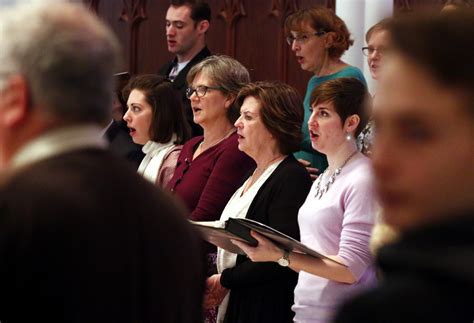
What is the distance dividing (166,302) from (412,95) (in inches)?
40.1

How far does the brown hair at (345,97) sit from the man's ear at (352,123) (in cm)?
1

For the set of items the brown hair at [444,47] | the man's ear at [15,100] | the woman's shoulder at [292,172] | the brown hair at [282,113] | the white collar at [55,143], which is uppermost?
the brown hair at [444,47]

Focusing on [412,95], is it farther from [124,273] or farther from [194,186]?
[194,186]

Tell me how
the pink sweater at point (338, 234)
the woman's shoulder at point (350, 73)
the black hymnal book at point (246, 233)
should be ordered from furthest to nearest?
the woman's shoulder at point (350, 73) < the pink sweater at point (338, 234) < the black hymnal book at point (246, 233)

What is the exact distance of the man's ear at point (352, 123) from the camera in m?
4.25

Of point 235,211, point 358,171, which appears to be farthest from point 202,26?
point 358,171

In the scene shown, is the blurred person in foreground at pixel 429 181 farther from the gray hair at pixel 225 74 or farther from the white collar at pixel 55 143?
the gray hair at pixel 225 74

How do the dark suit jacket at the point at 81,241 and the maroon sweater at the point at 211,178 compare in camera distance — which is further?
the maroon sweater at the point at 211,178

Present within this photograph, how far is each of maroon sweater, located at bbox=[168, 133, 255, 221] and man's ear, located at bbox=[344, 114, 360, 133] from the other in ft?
2.46

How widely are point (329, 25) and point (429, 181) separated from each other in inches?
175

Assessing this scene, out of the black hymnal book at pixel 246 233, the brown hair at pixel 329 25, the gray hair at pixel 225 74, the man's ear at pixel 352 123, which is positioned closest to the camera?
the black hymnal book at pixel 246 233

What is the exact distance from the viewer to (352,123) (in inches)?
168

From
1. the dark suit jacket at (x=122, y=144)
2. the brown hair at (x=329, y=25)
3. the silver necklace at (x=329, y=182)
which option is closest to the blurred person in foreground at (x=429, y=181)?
the silver necklace at (x=329, y=182)

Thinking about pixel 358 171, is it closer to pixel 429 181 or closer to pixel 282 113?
pixel 282 113
